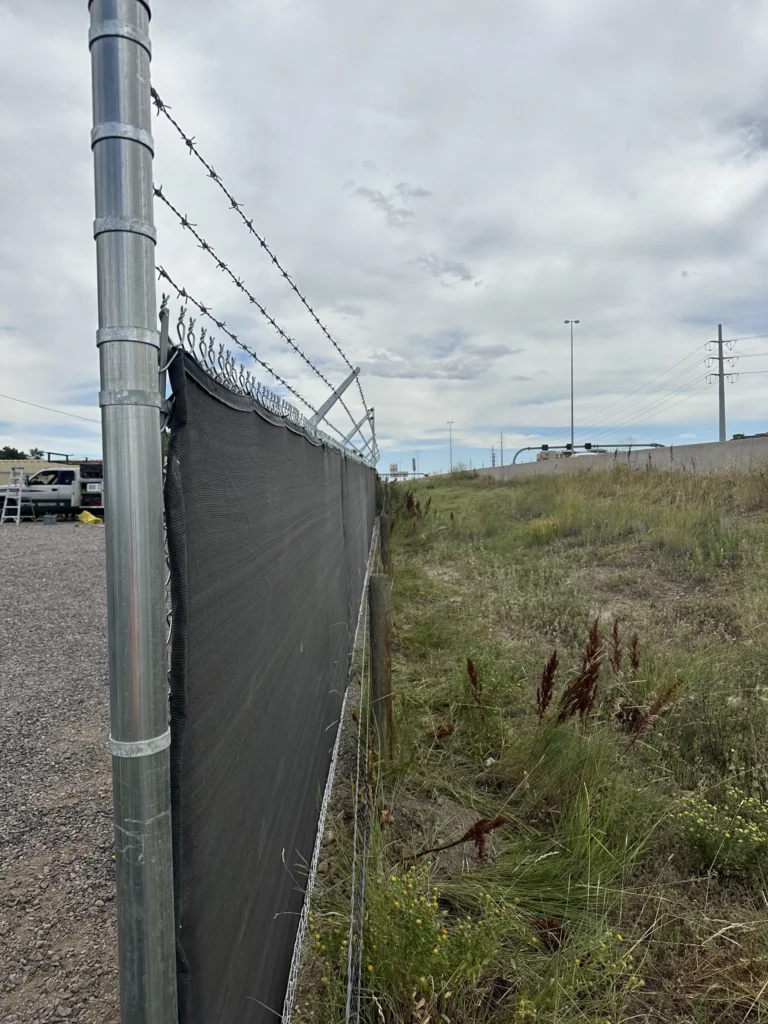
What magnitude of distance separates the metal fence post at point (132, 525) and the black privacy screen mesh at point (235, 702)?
0.04 m

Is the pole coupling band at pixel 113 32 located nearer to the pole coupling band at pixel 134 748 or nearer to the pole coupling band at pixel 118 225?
the pole coupling band at pixel 118 225

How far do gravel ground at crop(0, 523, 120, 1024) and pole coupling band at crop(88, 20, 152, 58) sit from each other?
2.52m

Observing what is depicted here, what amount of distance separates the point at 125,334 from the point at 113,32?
18.2 inches

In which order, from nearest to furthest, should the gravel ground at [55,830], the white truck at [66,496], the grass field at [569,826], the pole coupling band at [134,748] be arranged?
the pole coupling band at [134,748] < the grass field at [569,826] < the gravel ground at [55,830] < the white truck at [66,496]

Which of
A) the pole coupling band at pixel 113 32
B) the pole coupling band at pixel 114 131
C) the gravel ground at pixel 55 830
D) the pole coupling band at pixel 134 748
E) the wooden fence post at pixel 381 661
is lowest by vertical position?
the gravel ground at pixel 55 830

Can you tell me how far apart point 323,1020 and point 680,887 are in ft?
4.95

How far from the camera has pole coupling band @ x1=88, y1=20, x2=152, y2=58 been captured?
0.97 m

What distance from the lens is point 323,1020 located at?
182cm

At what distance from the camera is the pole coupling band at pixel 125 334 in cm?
94

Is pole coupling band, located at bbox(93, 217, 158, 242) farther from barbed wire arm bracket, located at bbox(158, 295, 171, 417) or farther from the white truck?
the white truck

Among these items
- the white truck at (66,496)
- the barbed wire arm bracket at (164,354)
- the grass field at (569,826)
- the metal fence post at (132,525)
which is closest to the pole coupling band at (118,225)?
the metal fence post at (132,525)

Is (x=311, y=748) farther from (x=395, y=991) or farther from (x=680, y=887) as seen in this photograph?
(x=680, y=887)

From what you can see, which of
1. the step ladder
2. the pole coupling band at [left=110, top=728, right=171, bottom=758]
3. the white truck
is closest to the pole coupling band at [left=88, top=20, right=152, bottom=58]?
the pole coupling band at [left=110, top=728, right=171, bottom=758]

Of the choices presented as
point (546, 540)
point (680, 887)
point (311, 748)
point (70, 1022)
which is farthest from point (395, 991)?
point (546, 540)
